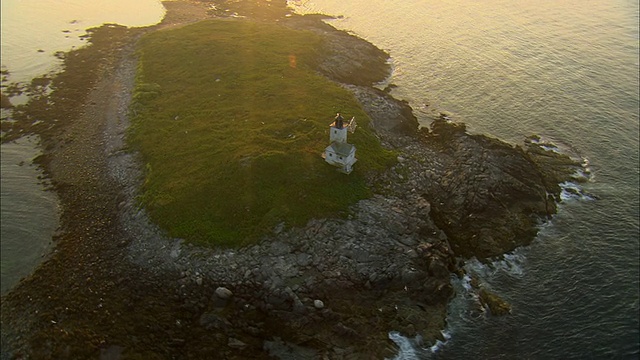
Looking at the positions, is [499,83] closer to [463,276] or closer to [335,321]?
[463,276]

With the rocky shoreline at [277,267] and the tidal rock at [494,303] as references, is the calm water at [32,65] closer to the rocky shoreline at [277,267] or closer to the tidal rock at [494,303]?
the rocky shoreline at [277,267]

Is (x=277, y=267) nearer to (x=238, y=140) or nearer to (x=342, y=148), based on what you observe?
(x=342, y=148)

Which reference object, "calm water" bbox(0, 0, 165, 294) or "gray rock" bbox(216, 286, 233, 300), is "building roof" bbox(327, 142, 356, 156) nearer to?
"gray rock" bbox(216, 286, 233, 300)

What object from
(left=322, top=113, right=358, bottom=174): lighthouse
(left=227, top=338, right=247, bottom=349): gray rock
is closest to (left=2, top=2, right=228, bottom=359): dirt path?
(left=227, top=338, right=247, bottom=349): gray rock

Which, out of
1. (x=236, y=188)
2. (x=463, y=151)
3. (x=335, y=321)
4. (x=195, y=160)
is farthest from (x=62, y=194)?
(x=463, y=151)

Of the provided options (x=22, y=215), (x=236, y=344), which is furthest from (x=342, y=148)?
(x=22, y=215)

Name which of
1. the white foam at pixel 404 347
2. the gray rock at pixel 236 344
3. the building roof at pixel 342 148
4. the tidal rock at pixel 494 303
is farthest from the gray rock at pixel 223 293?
the tidal rock at pixel 494 303
